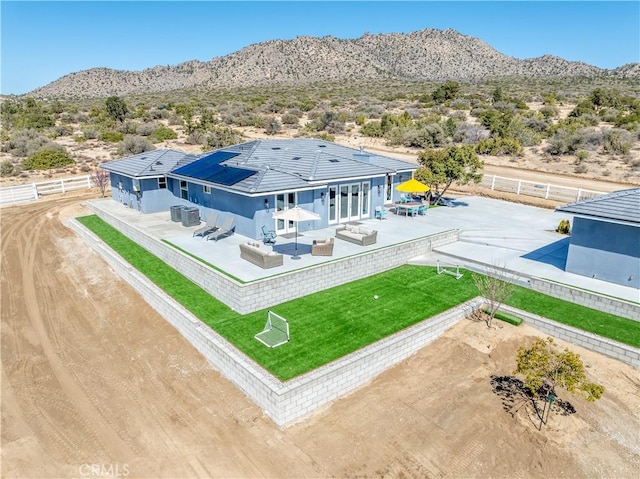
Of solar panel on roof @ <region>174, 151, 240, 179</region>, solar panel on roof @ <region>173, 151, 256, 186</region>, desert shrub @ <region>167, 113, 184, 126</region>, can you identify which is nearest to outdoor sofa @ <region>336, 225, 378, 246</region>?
solar panel on roof @ <region>173, 151, 256, 186</region>

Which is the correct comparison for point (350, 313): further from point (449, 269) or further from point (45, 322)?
point (45, 322)

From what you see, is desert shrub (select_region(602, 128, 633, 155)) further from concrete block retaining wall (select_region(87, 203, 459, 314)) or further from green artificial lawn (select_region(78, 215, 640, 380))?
green artificial lawn (select_region(78, 215, 640, 380))

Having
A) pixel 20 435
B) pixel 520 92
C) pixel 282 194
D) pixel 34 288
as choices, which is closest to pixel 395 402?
pixel 20 435

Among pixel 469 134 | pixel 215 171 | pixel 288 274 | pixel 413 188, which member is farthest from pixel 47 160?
Result: pixel 469 134

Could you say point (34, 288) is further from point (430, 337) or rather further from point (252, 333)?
point (430, 337)

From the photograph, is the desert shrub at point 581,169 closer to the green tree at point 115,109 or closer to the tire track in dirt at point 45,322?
the tire track in dirt at point 45,322

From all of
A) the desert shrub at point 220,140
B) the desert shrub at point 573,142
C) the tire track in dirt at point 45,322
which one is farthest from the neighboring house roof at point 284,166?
the desert shrub at point 573,142
